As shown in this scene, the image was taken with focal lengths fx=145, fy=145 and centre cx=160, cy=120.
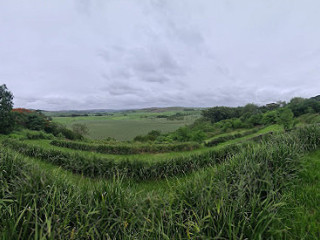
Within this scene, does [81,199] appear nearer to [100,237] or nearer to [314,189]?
[100,237]

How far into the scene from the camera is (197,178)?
2660 mm

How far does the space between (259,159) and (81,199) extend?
3401 millimetres

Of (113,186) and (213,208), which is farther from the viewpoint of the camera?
(113,186)

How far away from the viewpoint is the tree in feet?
46.8

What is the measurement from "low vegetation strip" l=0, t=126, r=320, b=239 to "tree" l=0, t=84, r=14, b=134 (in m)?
16.0

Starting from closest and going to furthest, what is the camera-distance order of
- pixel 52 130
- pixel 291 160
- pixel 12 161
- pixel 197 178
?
1. pixel 197 178
2. pixel 291 160
3. pixel 12 161
4. pixel 52 130

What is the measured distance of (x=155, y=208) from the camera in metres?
1.94

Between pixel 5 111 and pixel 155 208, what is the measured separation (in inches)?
804

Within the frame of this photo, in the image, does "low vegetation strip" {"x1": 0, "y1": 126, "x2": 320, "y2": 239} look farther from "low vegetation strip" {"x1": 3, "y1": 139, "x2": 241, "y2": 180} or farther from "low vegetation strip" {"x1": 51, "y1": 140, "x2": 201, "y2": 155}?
"low vegetation strip" {"x1": 51, "y1": 140, "x2": 201, "y2": 155}

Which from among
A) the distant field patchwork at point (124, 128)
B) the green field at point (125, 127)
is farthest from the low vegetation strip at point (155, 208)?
the distant field patchwork at point (124, 128)

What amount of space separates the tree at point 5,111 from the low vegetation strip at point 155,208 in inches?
629

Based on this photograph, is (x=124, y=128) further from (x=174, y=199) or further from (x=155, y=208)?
(x=155, y=208)

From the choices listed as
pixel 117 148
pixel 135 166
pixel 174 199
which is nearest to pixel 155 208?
pixel 174 199

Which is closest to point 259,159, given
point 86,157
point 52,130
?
point 86,157
